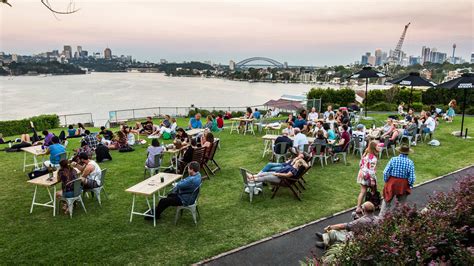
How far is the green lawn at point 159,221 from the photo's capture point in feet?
18.2

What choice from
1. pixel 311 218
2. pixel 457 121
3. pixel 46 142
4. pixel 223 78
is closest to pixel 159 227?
pixel 311 218

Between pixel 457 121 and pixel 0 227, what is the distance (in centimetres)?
2175

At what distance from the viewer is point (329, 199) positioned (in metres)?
7.81

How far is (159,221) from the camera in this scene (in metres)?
6.70

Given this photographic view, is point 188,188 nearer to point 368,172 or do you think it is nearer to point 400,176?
point 368,172

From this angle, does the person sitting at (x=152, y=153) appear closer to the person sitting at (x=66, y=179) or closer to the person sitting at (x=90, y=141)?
the person sitting at (x=66, y=179)

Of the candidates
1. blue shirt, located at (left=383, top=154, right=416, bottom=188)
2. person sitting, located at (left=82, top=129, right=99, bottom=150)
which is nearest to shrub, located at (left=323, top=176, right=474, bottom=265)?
blue shirt, located at (left=383, top=154, right=416, bottom=188)

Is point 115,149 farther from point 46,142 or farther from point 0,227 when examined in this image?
point 0,227

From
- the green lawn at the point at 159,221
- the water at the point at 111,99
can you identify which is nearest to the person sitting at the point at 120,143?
the green lawn at the point at 159,221

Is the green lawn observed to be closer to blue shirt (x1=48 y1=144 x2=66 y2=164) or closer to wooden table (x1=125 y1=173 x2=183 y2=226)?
wooden table (x1=125 y1=173 x2=183 y2=226)

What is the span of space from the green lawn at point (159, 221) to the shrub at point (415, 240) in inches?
108

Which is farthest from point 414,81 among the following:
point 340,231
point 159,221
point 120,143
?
point 159,221

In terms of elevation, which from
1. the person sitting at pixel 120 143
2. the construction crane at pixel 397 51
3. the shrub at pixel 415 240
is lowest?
the person sitting at pixel 120 143

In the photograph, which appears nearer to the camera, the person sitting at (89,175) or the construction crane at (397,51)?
the person sitting at (89,175)
